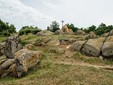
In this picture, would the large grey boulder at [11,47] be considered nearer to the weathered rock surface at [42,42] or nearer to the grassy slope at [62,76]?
the weathered rock surface at [42,42]

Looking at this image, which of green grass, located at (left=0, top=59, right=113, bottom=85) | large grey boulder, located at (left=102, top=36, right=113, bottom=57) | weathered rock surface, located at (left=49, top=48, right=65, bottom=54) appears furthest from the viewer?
weathered rock surface, located at (left=49, top=48, right=65, bottom=54)

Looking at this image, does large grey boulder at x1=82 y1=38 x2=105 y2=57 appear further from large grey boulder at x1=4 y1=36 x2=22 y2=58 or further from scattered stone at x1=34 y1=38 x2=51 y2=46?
large grey boulder at x1=4 y1=36 x2=22 y2=58

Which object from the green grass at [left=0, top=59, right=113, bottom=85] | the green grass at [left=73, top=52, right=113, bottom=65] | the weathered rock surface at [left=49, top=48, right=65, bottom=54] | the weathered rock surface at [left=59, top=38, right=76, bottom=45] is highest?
the weathered rock surface at [left=59, top=38, right=76, bottom=45]

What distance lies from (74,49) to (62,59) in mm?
2685

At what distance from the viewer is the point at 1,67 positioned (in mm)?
18984

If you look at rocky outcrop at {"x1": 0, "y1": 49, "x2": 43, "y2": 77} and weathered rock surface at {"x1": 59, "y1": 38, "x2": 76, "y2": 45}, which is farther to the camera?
weathered rock surface at {"x1": 59, "y1": 38, "x2": 76, "y2": 45}

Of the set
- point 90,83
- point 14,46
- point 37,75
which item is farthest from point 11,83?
point 14,46

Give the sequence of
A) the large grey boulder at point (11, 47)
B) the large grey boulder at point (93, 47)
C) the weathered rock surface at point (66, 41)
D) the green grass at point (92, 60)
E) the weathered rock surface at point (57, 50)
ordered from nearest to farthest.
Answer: the green grass at point (92, 60) < the large grey boulder at point (93, 47) < the weathered rock surface at point (57, 50) < the large grey boulder at point (11, 47) < the weathered rock surface at point (66, 41)

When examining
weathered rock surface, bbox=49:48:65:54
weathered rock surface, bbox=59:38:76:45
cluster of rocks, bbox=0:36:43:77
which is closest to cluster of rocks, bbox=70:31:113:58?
weathered rock surface, bbox=49:48:65:54

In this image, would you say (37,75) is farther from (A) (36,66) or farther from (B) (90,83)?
(B) (90,83)

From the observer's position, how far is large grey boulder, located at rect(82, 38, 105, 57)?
21094 millimetres

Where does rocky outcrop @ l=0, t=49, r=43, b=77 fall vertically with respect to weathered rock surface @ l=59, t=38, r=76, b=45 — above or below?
below

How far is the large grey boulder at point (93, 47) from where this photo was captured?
21094mm

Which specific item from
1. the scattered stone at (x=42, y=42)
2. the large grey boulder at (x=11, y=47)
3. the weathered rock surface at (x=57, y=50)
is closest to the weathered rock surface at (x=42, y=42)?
the scattered stone at (x=42, y=42)
